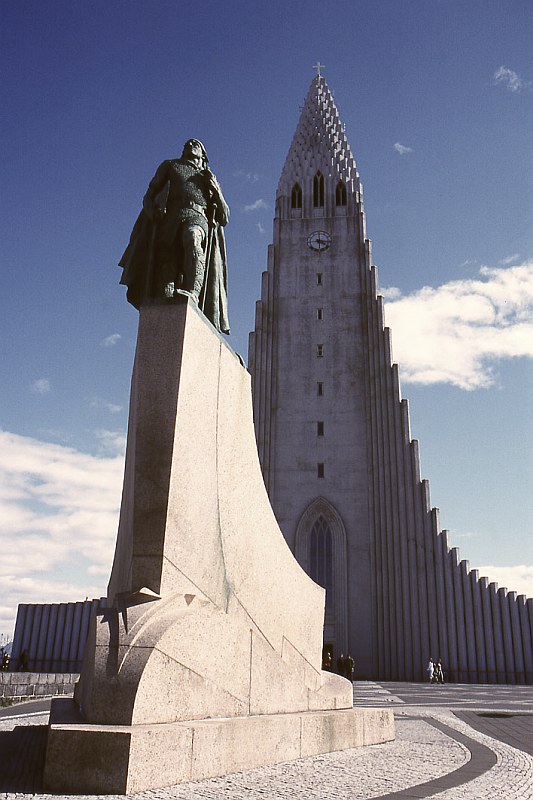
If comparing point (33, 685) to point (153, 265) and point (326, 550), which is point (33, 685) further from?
point (326, 550)

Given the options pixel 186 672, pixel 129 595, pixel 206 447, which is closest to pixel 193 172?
pixel 206 447

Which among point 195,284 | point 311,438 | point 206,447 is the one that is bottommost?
point 206,447

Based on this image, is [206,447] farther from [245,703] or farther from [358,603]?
[358,603]

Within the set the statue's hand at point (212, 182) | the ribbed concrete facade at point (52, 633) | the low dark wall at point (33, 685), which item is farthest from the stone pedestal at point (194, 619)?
the ribbed concrete facade at point (52, 633)

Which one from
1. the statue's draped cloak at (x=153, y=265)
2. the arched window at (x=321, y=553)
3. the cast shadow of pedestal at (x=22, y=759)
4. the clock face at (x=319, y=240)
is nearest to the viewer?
the cast shadow of pedestal at (x=22, y=759)

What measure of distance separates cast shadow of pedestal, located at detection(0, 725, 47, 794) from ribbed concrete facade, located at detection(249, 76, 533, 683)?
25.9 meters

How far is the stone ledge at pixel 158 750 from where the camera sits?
13.6 ft

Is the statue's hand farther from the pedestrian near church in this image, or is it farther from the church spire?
the church spire

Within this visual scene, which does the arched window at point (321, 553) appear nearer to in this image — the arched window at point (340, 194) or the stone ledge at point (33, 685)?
Result: the stone ledge at point (33, 685)

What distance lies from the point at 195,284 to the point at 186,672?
4101 mm

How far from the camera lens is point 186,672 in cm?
525

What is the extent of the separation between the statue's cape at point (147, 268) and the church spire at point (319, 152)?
112ft

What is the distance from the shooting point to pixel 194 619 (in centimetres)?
548

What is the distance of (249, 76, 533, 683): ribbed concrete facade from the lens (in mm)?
30297
